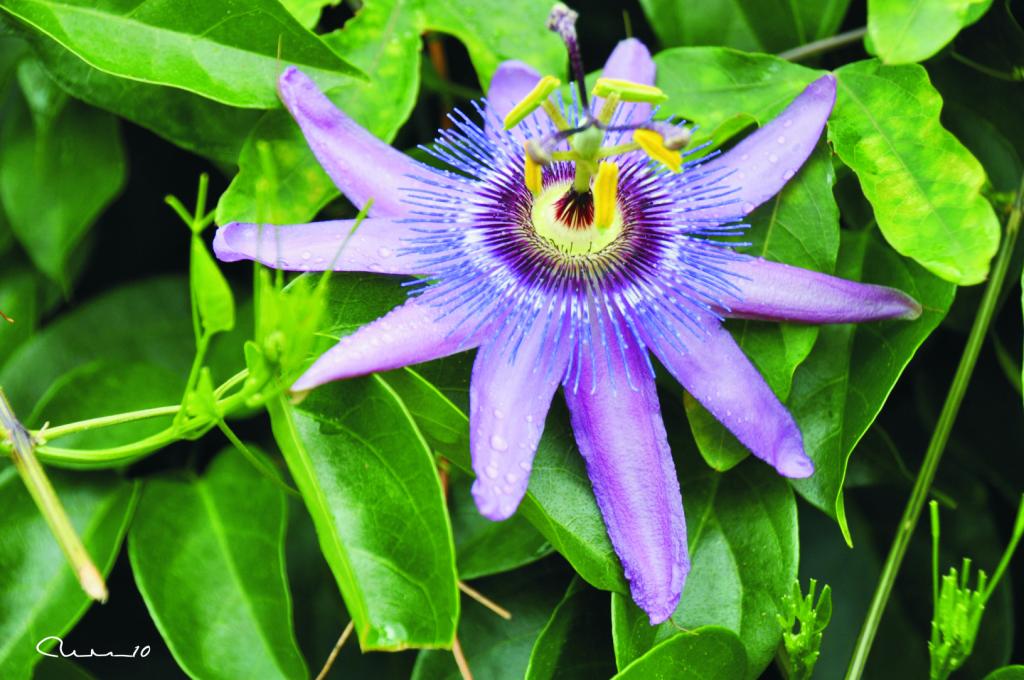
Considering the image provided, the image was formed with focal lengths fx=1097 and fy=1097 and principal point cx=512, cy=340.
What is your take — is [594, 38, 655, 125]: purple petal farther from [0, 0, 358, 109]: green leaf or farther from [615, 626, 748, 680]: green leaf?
[615, 626, 748, 680]: green leaf

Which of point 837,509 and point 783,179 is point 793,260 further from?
point 837,509

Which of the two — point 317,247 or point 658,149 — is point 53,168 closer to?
point 317,247

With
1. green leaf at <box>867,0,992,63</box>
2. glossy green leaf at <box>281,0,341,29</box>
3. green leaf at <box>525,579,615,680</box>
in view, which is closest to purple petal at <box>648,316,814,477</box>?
green leaf at <box>525,579,615,680</box>

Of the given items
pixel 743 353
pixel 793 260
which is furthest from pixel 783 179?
pixel 743 353

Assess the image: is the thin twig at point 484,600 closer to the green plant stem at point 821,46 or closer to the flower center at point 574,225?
the flower center at point 574,225

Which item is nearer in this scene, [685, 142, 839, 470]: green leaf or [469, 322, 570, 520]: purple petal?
[469, 322, 570, 520]: purple petal

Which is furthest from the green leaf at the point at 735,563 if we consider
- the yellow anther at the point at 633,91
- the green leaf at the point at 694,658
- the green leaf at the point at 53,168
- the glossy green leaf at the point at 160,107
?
the green leaf at the point at 53,168
